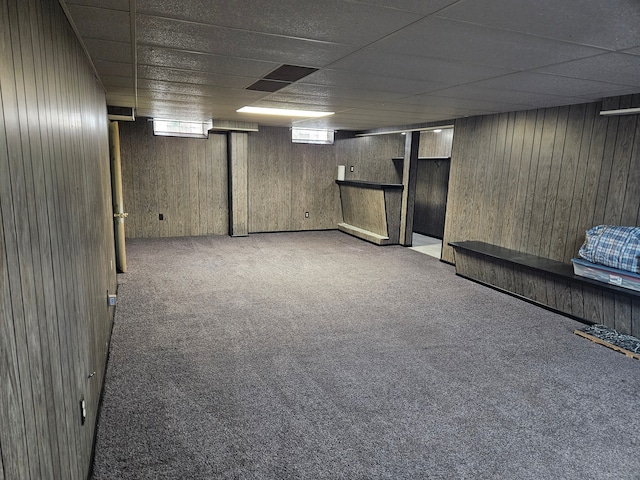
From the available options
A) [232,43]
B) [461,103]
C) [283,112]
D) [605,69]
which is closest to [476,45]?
[605,69]

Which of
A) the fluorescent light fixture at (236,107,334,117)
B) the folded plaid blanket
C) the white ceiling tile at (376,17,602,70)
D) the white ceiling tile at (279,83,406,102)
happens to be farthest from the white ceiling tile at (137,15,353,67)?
the folded plaid blanket

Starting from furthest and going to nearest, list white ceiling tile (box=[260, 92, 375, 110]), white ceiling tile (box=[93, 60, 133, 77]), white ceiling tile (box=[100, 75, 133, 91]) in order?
white ceiling tile (box=[260, 92, 375, 110]), white ceiling tile (box=[100, 75, 133, 91]), white ceiling tile (box=[93, 60, 133, 77])

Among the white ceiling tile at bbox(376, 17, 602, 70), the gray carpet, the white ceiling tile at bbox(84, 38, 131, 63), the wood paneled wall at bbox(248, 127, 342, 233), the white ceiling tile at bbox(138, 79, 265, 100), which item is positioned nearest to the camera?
the white ceiling tile at bbox(376, 17, 602, 70)

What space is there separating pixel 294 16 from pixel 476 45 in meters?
1.07

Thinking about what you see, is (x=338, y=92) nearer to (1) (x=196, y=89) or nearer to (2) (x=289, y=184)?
(1) (x=196, y=89)

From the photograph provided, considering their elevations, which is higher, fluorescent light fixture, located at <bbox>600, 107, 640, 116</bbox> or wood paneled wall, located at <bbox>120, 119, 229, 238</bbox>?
fluorescent light fixture, located at <bbox>600, 107, 640, 116</bbox>

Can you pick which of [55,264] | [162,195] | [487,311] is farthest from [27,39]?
[162,195]

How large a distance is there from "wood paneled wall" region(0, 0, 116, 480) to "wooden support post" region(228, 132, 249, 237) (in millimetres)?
5693

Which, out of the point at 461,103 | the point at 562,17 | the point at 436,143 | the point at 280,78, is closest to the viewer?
the point at 562,17

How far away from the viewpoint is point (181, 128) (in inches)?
309

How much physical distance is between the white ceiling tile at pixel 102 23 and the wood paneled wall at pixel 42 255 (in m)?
0.09

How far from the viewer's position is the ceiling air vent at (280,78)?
9.84 feet

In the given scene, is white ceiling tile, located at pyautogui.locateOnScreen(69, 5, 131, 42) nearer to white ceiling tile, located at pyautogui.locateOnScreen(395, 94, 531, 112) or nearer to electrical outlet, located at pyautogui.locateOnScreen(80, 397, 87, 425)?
electrical outlet, located at pyautogui.locateOnScreen(80, 397, 87, 425)

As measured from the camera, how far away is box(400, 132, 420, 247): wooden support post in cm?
741
